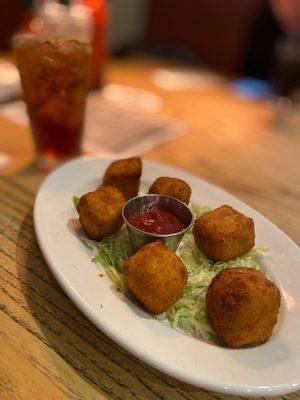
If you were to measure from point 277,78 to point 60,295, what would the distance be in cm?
359

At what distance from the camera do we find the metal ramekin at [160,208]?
4.40 feet

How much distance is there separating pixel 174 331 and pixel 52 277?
0.47 meters

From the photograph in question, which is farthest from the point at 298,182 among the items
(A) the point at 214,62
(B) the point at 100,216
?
(A) the point at 214,62

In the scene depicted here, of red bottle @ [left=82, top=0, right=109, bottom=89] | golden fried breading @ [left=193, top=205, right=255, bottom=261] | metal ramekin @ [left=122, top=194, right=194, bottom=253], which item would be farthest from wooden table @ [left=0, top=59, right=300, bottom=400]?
red bottle @ [left=82, top=0, right=109, bottom=89]

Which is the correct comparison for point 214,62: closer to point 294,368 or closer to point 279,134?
point 279,134

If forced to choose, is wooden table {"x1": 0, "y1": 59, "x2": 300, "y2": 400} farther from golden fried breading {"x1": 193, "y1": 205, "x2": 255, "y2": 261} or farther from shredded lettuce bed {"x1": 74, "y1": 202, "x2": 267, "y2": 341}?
golden fried breading {"x1": 193, "y1": 205, "x2": 255, "y2": 261}

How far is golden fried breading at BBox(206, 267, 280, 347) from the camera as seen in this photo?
110 cm

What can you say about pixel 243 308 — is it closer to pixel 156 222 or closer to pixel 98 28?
pixel 156 222

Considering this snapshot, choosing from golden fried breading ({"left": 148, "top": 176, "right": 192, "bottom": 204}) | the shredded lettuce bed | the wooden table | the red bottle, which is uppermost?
the red bottle

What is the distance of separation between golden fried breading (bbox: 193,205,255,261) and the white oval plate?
12cm

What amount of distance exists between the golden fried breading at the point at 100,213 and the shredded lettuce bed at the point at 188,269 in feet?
0.12

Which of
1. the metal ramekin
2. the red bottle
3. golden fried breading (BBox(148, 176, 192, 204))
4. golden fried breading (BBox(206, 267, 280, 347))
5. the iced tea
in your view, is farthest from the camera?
the red bottle

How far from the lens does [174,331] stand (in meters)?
1.12

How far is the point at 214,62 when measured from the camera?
6395 millimetres
